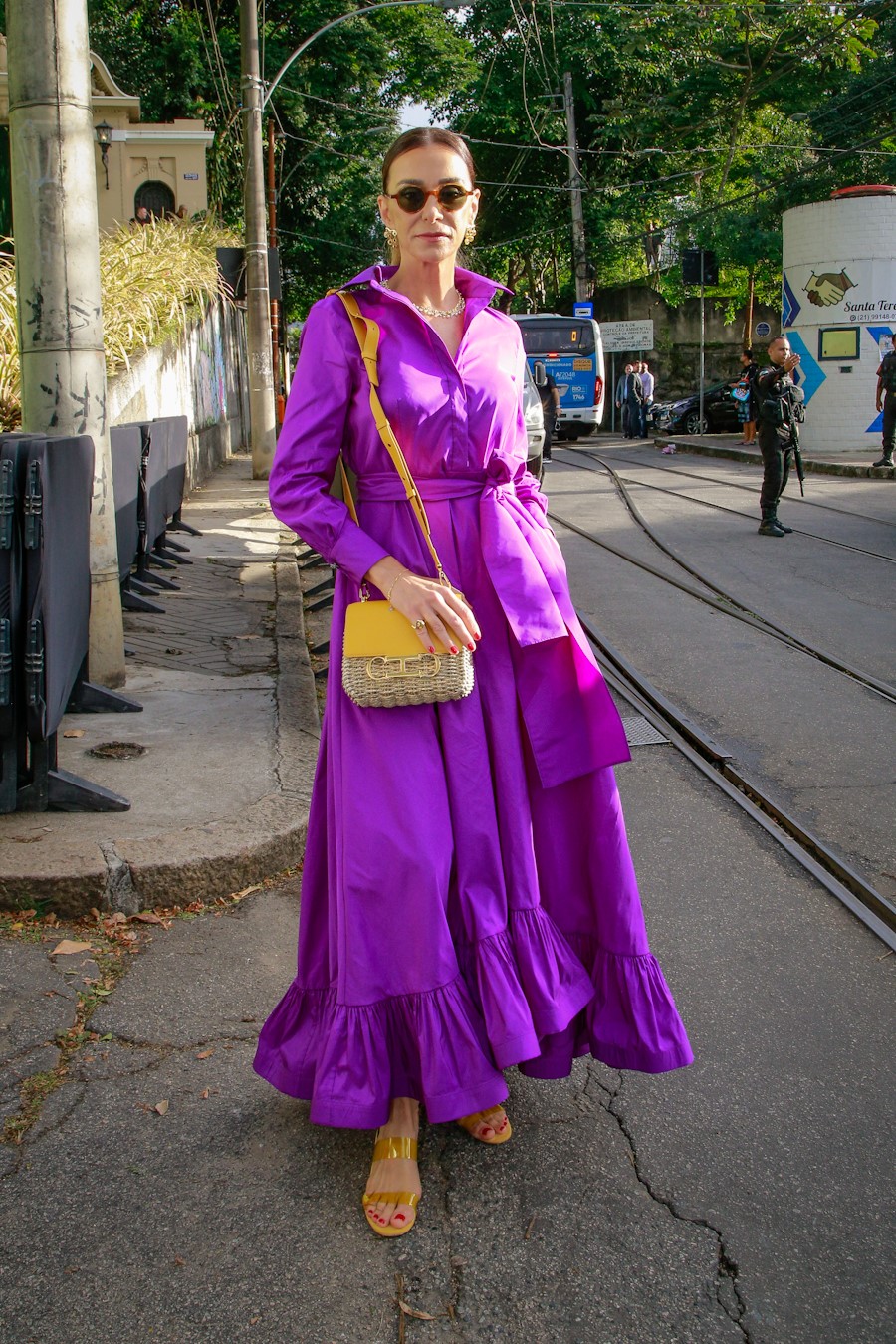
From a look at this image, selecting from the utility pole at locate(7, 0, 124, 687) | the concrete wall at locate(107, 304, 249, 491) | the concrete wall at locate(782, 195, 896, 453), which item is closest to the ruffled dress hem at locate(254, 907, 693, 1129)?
the utility pole at locate(7, 0, 124, 687)

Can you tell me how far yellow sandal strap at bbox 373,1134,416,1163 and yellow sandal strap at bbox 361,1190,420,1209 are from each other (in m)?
0.08

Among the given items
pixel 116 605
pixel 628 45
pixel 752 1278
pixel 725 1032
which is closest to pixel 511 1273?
pixel 752 1278

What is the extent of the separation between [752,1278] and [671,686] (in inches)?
174

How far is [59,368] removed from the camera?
5.34 meters

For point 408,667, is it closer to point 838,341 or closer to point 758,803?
point 758,803

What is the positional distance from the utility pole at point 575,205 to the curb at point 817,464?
11.8 m

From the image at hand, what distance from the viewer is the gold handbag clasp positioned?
2371 mm

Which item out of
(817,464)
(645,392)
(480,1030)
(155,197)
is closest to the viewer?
(480,1030)

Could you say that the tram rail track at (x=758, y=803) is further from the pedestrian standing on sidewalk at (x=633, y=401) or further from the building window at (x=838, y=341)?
the pedestrian standing on sidewalk at (x=633, y=401)

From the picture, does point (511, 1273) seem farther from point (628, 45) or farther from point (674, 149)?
point (674, 149)

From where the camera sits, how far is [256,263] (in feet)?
54.9

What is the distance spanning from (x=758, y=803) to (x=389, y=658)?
110 inches

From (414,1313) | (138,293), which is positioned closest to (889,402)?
(138,293)

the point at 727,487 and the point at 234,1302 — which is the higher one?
the point at 727,487
